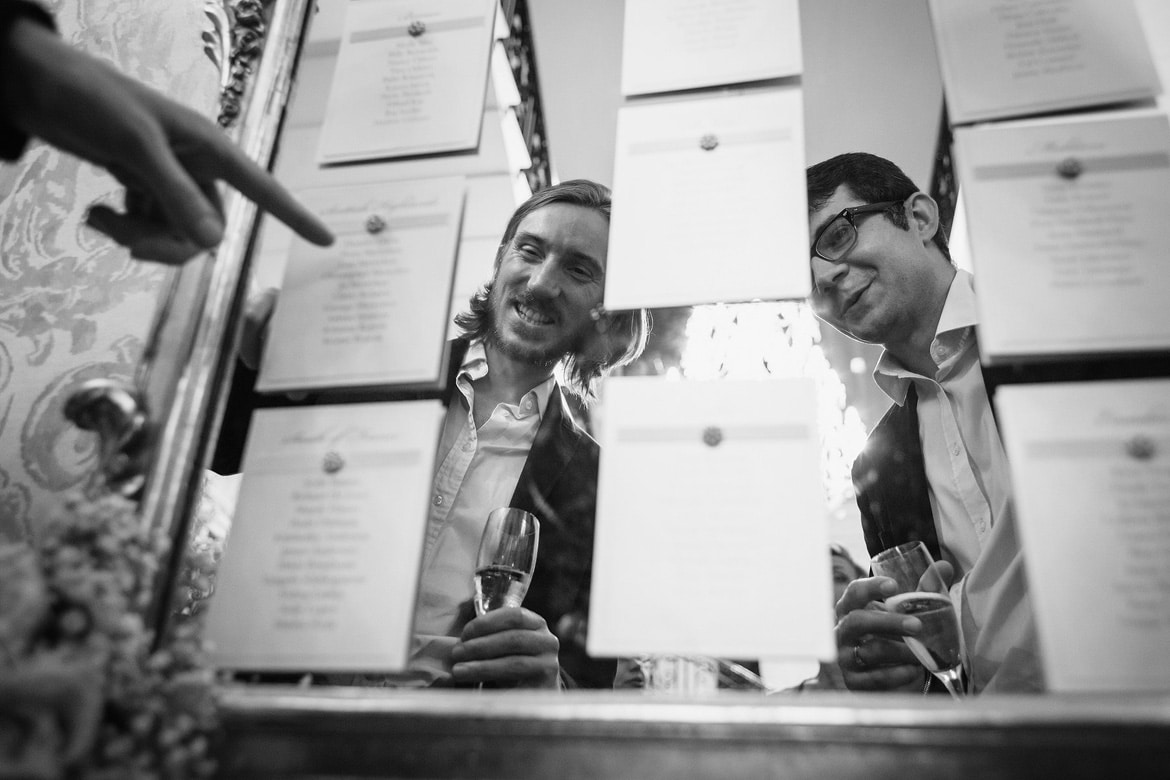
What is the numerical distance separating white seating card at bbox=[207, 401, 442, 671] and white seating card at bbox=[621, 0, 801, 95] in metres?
0.57

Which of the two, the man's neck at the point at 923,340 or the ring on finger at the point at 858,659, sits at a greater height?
the man's neck at the point at 923,340

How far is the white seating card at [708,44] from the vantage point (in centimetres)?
109

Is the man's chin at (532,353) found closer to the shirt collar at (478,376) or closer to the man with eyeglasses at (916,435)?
the shirt collar at (478,376)

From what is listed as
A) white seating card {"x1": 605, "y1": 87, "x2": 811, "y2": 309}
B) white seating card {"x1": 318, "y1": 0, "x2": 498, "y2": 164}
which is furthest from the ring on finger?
white seating card {"x1": 318, "y1": 0, "x2": 498, "y2": 164}

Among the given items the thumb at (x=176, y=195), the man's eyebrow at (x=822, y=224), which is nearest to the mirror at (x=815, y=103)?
the man's eyebrow at (x=822, y=224)

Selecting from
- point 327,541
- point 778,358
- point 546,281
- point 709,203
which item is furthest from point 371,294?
point 778,358

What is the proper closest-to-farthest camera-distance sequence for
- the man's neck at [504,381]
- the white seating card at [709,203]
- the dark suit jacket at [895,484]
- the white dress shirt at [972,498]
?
the white seating card at [709,203]
the white dress shirt at [972,498]
the dark suit jacket at [895,484]
the man's neck at [504,381]

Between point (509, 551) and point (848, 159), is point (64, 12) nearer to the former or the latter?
point (509, 551)

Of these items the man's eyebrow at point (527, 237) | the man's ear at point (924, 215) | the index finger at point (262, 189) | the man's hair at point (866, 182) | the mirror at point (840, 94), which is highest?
the mirror at point (840, 94)

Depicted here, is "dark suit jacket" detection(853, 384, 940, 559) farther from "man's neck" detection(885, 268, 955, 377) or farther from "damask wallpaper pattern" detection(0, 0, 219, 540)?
"damask wallpaper pattern" detection(0, 0, 219, 540)

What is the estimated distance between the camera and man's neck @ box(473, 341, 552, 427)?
1515mm

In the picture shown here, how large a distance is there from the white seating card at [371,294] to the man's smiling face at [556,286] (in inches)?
18.9

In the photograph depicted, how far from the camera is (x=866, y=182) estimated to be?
4.84ft

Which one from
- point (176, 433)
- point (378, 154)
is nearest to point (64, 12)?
point (378, 154)
